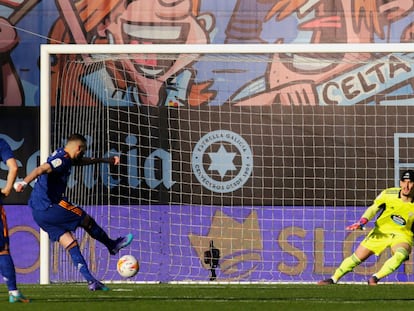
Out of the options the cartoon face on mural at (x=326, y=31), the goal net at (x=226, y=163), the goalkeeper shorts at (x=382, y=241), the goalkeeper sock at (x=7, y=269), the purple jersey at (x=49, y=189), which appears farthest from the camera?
the cartoon face on mural at (x=326, y=31)

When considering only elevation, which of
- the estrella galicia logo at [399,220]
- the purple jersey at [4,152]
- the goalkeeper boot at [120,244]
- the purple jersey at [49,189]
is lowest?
the goalkeeper boot at [120,244]

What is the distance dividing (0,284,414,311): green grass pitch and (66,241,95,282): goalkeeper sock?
166 mm

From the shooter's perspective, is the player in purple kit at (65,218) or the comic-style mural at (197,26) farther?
the comic-style mural at (197,26)

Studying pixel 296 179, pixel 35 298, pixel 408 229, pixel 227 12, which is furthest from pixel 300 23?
pixel 35 298

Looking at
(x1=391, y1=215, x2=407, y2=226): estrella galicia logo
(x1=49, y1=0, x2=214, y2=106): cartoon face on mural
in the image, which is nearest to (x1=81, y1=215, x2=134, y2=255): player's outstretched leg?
(x1=391, y1=215, x2=407, y2=226): estrella galicia logo

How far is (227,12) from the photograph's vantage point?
759 inches

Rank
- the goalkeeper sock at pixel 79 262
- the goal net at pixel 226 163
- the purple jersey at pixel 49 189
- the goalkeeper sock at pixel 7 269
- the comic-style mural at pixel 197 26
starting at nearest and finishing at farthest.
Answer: the goalkeeper sock at pixel 7 269, the goalkeeper sock at pixel 79 262, the purple jersey at pixel 49 189, the goal net at pixel 226 163, the comic-style mural at pixel 197 26

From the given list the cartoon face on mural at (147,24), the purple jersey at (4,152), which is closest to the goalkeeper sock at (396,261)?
the purple jersey at (4,152)

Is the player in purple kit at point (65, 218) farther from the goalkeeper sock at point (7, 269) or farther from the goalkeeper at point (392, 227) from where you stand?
the goalkeeper at point (392, 227)

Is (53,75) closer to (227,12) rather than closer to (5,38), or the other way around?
(5,38)

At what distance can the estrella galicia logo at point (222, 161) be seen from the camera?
58.1ft

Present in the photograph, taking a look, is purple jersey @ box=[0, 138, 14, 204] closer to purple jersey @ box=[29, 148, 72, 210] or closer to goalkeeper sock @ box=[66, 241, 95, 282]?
purple jersey @ box=[29, 148, 72, 210]

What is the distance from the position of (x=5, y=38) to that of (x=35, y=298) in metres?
9.14

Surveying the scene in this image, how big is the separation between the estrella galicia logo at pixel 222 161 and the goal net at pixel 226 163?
15 millimetres
